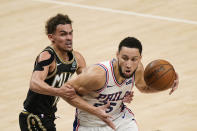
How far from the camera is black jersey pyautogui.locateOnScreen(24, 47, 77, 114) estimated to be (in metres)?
6.00

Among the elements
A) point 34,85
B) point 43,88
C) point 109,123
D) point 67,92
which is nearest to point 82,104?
point 67,92

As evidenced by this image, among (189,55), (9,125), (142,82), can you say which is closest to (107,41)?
(189,55)

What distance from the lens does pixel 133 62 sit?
5.48 m

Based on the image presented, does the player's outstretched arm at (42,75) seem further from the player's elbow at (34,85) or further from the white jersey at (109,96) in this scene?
the white jersey at (109,96)

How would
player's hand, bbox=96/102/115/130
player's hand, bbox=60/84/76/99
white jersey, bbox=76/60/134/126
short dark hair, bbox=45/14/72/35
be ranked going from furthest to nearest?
short dark hair, bbox=45/14/72/35 < white jersey, bbox=76/60/134/126 < player's hand, bbox=60/84/76/99 < player's hand, bbox=96/102/115/130

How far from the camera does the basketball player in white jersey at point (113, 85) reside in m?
5.51

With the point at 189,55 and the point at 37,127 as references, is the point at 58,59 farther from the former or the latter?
the point at 189,55

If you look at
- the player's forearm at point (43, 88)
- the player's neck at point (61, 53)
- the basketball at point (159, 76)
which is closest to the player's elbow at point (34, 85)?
the player's forearm at point (43, 88)

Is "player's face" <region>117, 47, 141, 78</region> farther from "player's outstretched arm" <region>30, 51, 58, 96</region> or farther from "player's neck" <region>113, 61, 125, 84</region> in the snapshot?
"player's outstretched arm" <region>30, 51, 58, 96</region>

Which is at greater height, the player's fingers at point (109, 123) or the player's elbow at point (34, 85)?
the player's elbow at point (34, 85)

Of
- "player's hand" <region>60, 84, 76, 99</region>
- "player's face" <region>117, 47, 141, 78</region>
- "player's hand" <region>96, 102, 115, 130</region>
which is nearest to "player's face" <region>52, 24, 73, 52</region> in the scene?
"player's hand" <region>60, 84, 76, 99</region>

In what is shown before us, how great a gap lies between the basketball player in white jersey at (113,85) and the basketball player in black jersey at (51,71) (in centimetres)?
35

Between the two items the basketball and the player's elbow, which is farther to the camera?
the basketball

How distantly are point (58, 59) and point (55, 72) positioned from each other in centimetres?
15
